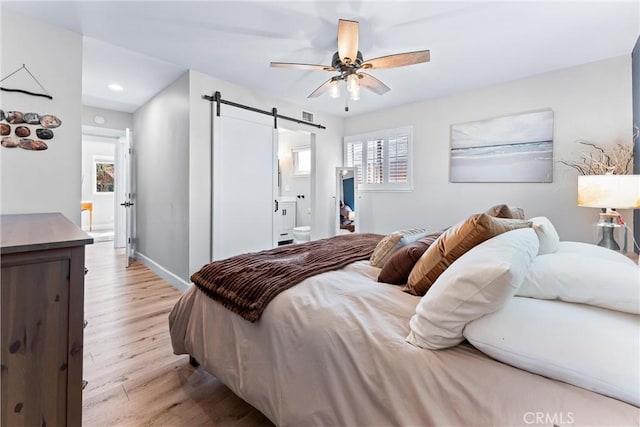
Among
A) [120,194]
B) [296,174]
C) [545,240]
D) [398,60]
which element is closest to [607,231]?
[545,240]

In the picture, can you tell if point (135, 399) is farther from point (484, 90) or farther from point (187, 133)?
point (484, 90)

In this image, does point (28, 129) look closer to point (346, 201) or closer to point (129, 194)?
point (129, 194)

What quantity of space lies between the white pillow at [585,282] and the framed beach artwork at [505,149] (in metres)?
2.75

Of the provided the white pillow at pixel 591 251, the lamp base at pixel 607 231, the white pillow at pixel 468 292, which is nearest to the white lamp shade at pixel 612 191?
the lamp base at pixel 607 231

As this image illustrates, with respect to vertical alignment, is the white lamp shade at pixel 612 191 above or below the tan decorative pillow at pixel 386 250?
above

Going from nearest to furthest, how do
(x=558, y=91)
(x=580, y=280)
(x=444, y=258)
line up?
(x=580, y=280)
(x=444, y=258)
(x=558, y=91)

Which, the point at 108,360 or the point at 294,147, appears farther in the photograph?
the point at 294,147

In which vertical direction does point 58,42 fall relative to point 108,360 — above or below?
above

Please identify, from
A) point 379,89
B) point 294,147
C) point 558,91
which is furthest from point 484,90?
point 294,147

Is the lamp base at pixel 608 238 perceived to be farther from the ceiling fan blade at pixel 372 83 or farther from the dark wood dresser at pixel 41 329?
the dark wood dresser at pixel 41 329

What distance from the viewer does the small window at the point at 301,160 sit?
257 inches

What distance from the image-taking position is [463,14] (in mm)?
2180

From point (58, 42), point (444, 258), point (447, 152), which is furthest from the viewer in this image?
point (447, 152)

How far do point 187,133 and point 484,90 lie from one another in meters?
3.62
